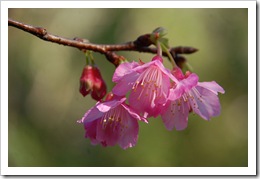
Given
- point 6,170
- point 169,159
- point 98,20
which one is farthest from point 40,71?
point 6,170

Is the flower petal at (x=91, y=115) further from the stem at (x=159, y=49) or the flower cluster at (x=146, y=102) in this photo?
the stem at (x=159, y=49)

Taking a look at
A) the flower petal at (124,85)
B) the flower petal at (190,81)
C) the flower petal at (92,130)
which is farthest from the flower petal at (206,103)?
the flower petal at (92,130)

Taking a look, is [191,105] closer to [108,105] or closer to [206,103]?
[206,103]

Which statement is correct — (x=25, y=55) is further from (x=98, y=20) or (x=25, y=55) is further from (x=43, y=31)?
(x=43, y=31)

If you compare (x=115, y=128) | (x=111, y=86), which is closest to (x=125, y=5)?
(x=115, y=128)

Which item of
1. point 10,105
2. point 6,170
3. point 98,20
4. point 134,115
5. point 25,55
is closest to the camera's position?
point 134,115

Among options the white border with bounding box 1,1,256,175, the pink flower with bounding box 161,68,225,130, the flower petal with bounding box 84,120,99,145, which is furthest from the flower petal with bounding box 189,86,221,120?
the white border with bounding box 1,1,256,175

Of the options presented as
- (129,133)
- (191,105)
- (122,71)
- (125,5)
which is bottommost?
(129,133)
